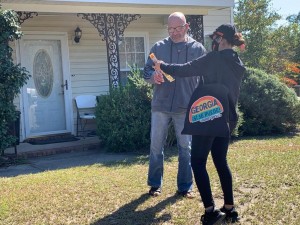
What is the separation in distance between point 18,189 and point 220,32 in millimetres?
3238

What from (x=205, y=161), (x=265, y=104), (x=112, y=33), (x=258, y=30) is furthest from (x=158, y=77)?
(x=258, y=30)

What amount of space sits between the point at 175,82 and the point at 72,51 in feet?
19.4

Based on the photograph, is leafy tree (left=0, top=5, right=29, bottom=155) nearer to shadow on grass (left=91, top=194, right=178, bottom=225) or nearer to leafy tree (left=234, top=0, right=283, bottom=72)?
shadow on grass (left=91, top=194, right=178, bottom=225)

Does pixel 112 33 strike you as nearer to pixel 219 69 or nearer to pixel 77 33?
pixel 77 33

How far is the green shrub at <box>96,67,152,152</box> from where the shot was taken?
8.02 m

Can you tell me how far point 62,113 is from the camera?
10.1 meters

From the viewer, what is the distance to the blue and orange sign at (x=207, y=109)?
3.72 m

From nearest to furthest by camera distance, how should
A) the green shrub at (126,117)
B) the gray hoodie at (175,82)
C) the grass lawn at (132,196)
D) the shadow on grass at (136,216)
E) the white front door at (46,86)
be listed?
1. the shadow on grass at (136,216)
2. the grass lawn at (132,196)
3. the gray hoodie at (175,82)
4. the green shrub at (126,117)
5. the white front door at (46,86)

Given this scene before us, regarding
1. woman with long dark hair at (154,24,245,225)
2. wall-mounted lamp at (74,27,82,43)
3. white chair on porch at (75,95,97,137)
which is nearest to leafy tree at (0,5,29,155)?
wall-mounted lamp at (74,27,82,43)

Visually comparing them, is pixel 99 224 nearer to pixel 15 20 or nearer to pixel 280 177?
pixel 280 177

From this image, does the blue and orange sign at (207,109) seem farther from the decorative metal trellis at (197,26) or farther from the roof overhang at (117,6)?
the decorative metal trellis at (197,26)

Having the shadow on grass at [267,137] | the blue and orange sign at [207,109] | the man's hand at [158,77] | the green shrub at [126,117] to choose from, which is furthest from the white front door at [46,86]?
the blue and orange sign at [207,109]

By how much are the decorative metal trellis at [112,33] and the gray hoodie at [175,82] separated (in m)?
4.71

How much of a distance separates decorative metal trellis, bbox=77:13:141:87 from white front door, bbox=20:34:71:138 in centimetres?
110
